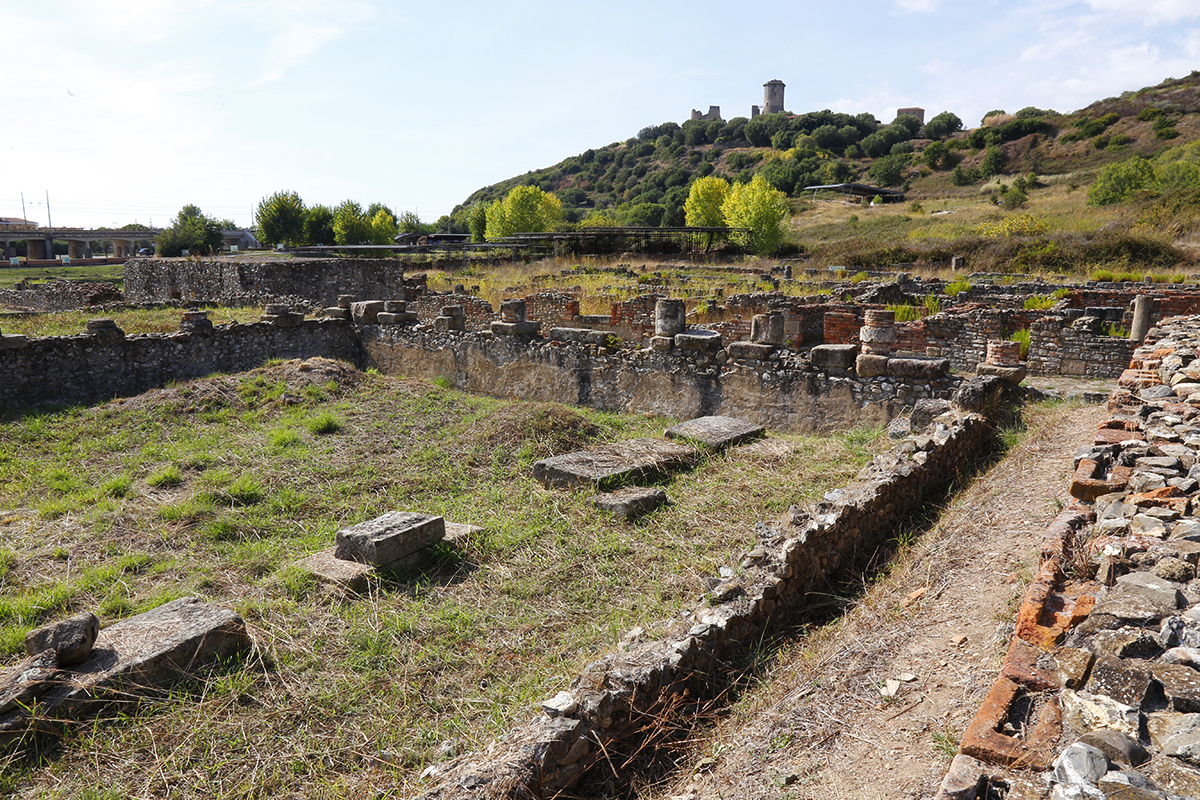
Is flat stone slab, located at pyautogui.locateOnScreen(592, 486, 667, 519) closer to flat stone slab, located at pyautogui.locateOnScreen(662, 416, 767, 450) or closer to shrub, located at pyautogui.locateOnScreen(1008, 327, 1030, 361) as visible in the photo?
flat stone slab, located at pyautogui.locateOnScreen(662, 416, 767, 450)

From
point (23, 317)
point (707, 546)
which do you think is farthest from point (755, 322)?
point (23, 317)

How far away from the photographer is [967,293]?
61.9ft

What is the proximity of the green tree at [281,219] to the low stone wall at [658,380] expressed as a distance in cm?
4641

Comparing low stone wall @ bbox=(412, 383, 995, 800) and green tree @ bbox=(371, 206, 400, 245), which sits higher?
green tree @ bbox=(371, 206, 400, 245)

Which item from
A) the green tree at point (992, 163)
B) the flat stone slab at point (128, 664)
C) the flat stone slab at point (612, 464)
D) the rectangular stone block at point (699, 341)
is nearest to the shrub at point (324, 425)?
the flat stone slab at point (612, 464)

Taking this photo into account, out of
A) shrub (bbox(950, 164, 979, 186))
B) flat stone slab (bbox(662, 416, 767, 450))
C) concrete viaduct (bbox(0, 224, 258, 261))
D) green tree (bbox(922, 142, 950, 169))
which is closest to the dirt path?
flat stone slab (bbox(662, 416, 767, 450))

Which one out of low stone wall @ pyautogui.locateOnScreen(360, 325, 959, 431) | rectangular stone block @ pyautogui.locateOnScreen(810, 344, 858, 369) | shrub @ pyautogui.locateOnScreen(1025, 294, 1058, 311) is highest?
shrub @ pyautogui.locateOnScreen(1025, 294, 1058, 311)

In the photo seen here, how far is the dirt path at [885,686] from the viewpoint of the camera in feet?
10.2

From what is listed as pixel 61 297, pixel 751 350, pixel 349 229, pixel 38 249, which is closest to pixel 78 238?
pixel 38 249

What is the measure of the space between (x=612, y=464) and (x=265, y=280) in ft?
67.2

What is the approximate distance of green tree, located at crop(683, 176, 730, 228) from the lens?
5462 centimetres

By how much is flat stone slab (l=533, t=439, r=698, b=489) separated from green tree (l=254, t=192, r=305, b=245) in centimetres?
5434

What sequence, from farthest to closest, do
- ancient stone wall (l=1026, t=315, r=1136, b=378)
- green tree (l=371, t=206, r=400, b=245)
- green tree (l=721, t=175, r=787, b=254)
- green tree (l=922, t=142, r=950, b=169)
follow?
green tree (l=922, t=142, r=950, b=169)
green tree (l=371, t=206, r=400, b=245)
green tree (l=721, t=175, r=787, b=254)
ancient stone wall (l=1026, t=315, r=1136, b=378)

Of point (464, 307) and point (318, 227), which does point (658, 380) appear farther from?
point (318, 227)
